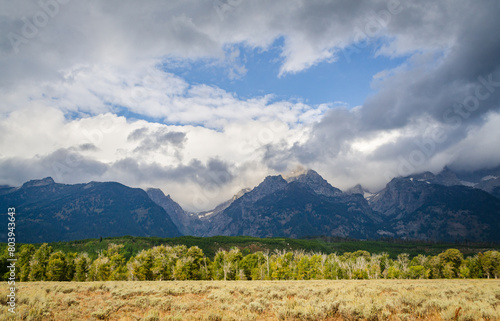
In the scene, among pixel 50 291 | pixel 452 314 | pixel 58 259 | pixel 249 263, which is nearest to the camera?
pixel 452 314

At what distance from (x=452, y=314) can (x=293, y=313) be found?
7.95 meters

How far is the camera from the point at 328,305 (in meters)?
14.9

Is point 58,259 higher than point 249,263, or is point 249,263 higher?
point 58,259

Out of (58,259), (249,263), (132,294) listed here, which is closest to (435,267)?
(249,263)

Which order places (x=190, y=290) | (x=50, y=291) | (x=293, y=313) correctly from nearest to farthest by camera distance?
1. (x=293, y=313)
2. (x=50, y=291)
3. (x=190, y=290)

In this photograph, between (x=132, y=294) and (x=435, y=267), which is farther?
(x=435, y=267)

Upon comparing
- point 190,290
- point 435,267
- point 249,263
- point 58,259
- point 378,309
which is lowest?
point 435,267

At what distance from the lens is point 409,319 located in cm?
1288

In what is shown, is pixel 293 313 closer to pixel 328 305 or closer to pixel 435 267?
pixel 328 305

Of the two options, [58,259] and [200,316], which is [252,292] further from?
[58,259]

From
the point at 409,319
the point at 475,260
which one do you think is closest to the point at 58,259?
the point at 409,319

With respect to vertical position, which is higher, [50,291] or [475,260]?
[50,291]

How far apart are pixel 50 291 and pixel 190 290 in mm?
12275

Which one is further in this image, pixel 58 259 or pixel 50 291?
pixel 58 259
